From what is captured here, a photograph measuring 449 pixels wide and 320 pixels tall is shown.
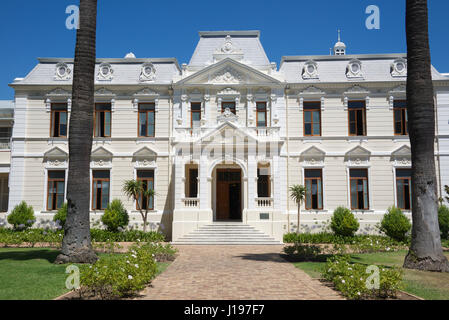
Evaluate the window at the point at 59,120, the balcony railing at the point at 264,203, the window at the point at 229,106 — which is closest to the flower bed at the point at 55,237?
the balcony railing at the point at 264,203

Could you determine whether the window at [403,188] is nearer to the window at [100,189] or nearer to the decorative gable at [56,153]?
the window at [100,189]

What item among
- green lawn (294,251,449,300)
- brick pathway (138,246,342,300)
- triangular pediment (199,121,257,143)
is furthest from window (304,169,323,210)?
brick pathway (138,246,342,300)

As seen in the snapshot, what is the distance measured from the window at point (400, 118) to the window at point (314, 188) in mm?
5661

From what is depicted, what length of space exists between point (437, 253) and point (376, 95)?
1430 cm

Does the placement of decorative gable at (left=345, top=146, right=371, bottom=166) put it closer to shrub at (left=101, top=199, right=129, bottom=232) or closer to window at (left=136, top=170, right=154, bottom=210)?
window at (left=136, top=170, right=154, bottom=210)

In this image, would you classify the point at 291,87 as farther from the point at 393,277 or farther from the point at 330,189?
the point at 393,277

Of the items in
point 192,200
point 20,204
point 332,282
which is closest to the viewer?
point 332,282

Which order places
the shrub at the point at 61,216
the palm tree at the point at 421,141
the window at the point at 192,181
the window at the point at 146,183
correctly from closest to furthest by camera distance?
the palm tree at the point at 421,141
the shrub at the point at 61,216
the window at the point at 146,183
the window at the point at 192,181

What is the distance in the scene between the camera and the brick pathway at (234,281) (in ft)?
27.8

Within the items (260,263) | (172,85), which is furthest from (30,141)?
(260,263)

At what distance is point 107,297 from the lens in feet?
26.8

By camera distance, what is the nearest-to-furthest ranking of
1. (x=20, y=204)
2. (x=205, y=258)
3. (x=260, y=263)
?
1. (x=260, y=263)
2. (x=205, y=258)
3. (x=20, y=204)

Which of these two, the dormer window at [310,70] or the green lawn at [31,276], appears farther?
the dormer window at [310,70]

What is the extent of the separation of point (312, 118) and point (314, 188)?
4.54 meters
